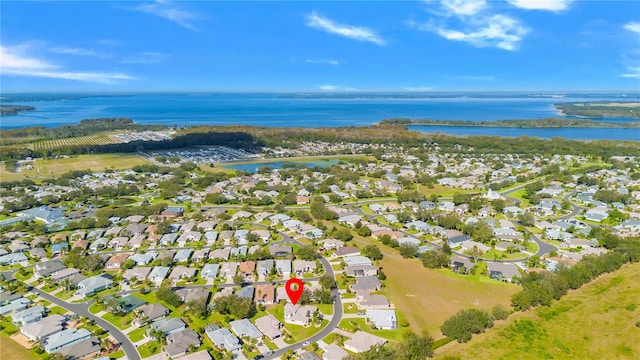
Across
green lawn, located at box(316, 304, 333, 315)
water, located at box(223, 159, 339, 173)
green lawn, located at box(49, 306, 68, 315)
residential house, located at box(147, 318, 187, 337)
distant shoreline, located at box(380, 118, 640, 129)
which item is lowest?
green lawn, located at box(49, 306, 68, 315)

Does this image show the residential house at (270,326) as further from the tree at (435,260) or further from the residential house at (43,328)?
the tree at (435,260)

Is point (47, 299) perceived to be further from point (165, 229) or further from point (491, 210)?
point (491, 210)

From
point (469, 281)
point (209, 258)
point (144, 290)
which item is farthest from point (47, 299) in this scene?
point (469, 281)

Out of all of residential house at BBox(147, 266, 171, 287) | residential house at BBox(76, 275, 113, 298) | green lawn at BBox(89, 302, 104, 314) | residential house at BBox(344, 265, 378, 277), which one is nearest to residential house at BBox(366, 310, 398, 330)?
residential house at BBox(344, 265, 378, 277)

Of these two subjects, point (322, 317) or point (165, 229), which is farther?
point (165, 229)

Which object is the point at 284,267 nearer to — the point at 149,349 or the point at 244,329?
the point at 244,329

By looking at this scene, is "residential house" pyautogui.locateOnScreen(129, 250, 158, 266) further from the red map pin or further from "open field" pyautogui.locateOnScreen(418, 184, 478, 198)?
"open field" pyautogui.locateOnScreen(418, 184, 478, 198)
